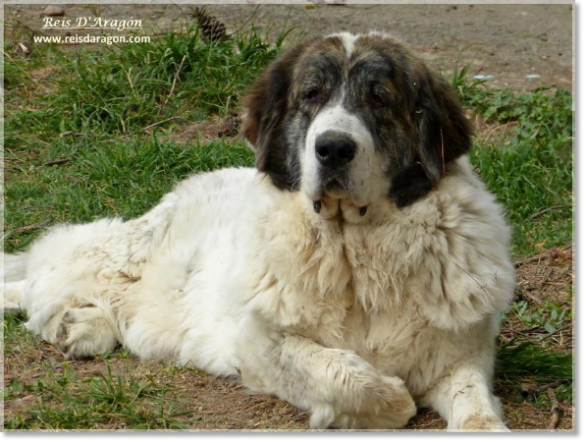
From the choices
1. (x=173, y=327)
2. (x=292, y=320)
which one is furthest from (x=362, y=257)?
(x=173, y=327)

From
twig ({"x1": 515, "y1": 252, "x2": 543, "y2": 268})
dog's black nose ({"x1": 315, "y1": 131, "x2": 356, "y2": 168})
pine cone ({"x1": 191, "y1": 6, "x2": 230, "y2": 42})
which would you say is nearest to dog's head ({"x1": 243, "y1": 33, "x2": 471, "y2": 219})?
dog's black nose ({"x1": 315, "y1": 131, "x2": 356, "y2": 168})

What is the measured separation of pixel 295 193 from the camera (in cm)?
420

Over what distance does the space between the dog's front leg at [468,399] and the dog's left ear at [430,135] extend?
750 millimetres

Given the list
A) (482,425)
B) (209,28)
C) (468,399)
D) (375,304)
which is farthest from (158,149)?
(482,425)

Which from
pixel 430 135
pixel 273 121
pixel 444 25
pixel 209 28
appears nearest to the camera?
pixel 430 135

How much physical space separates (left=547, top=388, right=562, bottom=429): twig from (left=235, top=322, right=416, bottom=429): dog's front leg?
0.57 meters

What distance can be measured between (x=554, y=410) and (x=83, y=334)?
2.35 meters

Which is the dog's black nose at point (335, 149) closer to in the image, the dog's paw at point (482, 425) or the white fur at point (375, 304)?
the white fur at point (375, 304)

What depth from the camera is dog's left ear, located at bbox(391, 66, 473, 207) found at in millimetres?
4102

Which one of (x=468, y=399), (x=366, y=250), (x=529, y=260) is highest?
(x=366, y=250)

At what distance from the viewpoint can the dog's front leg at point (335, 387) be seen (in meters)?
3.84

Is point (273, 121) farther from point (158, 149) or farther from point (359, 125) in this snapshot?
point (158, 149)

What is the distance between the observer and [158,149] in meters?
6.93

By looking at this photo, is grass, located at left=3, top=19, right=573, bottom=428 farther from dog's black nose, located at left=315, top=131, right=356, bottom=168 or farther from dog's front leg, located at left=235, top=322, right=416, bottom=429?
dog's black nose, located at left=315, top=131, right=356, bottom=168
